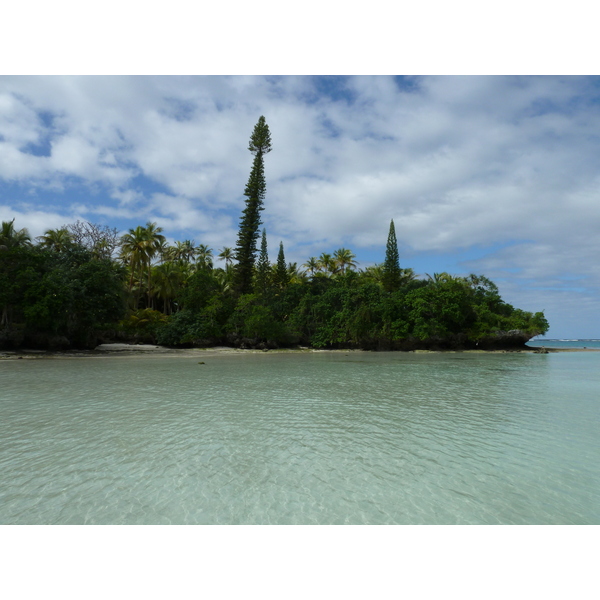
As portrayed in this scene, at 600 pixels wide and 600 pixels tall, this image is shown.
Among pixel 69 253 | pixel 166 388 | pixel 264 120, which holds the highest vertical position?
pixel 264 120

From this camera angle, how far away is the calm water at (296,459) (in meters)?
3.32

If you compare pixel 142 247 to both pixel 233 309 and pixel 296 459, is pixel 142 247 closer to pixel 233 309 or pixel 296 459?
pixel 233 309

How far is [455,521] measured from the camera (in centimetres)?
319

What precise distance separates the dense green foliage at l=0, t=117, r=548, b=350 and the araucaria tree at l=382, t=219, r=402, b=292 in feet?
0.83

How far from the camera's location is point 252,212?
3547 centimetres

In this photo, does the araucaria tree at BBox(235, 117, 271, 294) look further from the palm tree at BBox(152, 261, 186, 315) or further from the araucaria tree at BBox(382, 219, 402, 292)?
the araucaria tree at BBox(382, 219, 402, 292)

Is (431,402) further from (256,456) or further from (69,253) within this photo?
(69,253)

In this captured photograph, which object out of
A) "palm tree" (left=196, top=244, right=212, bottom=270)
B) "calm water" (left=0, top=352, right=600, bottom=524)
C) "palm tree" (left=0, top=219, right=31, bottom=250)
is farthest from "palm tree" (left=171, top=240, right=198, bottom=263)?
"calm water" (left=0, top=352, right=600, bottom=524)

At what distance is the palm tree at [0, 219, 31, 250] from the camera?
2224cm

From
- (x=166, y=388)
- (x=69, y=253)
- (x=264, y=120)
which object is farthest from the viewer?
(x=264, y=120)

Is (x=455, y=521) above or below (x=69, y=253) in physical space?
below

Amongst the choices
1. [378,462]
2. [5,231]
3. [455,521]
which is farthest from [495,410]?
[5,231]
